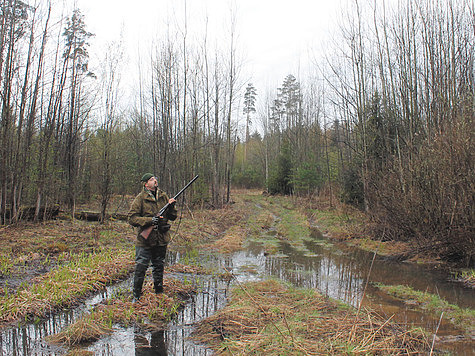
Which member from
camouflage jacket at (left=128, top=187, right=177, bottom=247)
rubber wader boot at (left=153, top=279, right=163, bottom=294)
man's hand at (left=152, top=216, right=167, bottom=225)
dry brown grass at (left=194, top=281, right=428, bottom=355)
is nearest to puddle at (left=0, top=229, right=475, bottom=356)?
dry brown grass at (left=194, top=281, right=428, bottom=355)

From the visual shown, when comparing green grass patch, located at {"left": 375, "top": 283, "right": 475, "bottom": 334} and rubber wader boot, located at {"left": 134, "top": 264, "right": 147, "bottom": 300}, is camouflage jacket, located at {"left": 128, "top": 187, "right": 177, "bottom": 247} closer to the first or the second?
rubber wader boot, located at {"left": 134, "top": 264, "right": 147, "bottom": 300}

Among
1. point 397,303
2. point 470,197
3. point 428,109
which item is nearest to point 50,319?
point 397,303

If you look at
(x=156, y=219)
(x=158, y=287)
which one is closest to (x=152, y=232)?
(x=156, y=219)

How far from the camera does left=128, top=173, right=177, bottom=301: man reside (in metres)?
5.74

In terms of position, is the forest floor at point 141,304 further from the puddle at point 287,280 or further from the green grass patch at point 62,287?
the puddle at point 287,280

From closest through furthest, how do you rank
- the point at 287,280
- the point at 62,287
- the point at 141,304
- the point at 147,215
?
1. the point at 141,304
2. the point at 147,215
3. the point at 62,287
4. the point at 287,280

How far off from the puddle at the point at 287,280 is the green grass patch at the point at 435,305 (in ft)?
0.75

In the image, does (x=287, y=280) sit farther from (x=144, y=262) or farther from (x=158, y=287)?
(x=144, y=262)

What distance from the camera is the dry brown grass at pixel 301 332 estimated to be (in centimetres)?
383

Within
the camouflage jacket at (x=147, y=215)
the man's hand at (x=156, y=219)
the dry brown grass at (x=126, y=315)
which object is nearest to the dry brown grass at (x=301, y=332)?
the dry brown grass at (x=126, y=315)

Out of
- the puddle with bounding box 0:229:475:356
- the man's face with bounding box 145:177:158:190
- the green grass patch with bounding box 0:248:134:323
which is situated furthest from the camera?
the man's face with bounding box 145:177:158:190

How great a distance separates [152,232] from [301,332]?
2885 mm

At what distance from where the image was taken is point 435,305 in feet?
19.7

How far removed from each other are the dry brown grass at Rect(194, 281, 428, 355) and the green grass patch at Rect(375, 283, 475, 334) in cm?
129
